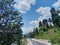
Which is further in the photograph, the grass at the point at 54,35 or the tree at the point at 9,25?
the grass at the point at 54,35

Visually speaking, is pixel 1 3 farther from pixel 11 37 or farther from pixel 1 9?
pixel 11 37

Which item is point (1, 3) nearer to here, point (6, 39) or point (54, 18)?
point (6, 39)

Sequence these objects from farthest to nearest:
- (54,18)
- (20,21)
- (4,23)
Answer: (54,18), (20,21), (4,23)

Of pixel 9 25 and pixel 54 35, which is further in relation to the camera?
pixel 54 35

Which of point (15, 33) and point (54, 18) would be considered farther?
point (54, 18)

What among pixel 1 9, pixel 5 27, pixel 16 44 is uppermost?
pixel 1 9

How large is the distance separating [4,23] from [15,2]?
2616 mm

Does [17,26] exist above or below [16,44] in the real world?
above

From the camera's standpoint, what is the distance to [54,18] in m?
93.8

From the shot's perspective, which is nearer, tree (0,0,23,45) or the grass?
tree (0,0,23,45)

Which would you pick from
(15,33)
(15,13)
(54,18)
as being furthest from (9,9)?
(54,18)

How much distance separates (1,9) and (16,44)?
3.78m

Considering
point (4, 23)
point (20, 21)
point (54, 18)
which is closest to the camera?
point (4, 23)

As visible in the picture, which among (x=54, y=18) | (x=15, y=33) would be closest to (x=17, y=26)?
(x=15, y=33)
